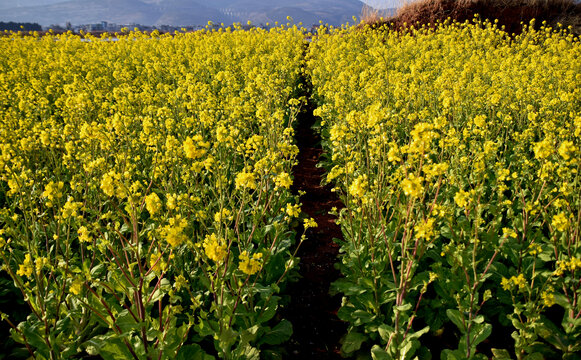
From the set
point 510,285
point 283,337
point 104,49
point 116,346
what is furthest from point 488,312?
point 104,49

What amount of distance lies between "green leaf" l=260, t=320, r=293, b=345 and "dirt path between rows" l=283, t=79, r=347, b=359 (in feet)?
0.79

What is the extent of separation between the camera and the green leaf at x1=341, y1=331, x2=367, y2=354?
294cm

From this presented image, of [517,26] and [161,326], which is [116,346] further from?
[517,26]

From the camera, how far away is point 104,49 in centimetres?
1346

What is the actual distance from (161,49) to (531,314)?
12.4 meters

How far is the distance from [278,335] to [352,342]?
1.94ft

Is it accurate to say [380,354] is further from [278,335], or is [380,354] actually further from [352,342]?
[278,335]

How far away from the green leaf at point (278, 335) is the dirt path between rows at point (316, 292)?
0.79 feet

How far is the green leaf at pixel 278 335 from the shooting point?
2.88m

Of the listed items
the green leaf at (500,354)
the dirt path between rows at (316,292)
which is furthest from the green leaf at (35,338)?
the green leaf at (500,354)

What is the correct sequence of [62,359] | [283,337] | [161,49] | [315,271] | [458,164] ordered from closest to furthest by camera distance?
[62,359] → [283,337] → [458,164] → [315,271] → [161,49]

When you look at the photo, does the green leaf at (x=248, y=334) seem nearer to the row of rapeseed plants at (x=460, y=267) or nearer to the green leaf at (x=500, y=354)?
the row of rapeseed plants at (x=460, y=267)

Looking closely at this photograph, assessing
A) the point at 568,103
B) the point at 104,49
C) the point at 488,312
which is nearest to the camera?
the point at 488,312

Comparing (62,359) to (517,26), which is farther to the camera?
(517,26)
